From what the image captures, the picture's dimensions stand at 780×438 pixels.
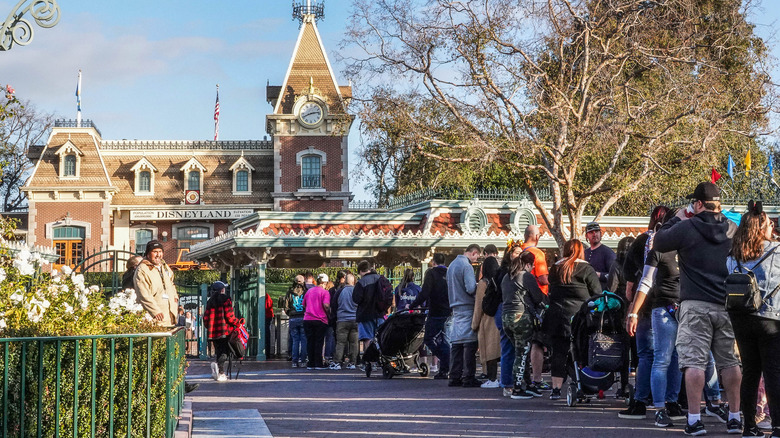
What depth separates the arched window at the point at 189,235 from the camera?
5028 cm

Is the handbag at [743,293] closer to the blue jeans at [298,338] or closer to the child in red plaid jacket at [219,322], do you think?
the child in red plaid jacket at [219,322]

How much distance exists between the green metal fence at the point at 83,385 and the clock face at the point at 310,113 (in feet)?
139

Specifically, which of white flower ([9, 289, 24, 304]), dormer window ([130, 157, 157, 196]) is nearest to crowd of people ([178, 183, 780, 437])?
white flower ([9, 289, 24, 304])

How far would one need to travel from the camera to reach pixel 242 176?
51000 millimetres

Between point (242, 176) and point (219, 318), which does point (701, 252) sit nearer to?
point (219, 318)

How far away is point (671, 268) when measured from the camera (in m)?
8.80

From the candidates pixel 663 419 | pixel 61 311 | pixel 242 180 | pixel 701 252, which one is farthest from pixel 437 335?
pixel 242 180

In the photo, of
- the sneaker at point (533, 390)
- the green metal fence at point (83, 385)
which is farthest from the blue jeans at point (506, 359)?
the green metal fence at point (83, 385)

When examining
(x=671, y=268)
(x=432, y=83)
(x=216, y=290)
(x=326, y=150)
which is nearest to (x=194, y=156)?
(x=326, y=150)

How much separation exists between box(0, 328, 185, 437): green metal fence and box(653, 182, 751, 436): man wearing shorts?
3.95m

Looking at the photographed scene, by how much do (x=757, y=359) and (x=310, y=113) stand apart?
42466 millimetres

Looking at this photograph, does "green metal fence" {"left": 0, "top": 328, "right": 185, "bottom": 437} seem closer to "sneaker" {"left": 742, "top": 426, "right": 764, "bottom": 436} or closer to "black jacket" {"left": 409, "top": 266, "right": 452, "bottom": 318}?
"sneaker" {"left": 742, "top": 426, "right": 764, "bottom": 436}

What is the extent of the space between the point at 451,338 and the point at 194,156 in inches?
1570

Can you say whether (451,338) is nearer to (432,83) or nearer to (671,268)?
(671,268)
